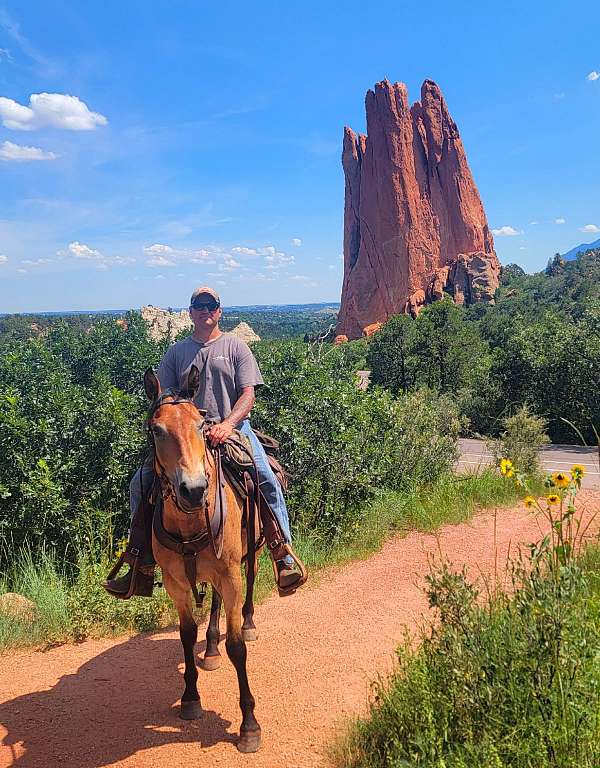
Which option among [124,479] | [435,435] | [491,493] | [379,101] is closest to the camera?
[124,479]

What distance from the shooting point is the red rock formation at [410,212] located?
8144 cm

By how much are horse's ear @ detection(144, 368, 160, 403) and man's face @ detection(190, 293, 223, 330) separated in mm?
940

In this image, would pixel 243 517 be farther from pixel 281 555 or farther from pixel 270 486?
pixel 281 555

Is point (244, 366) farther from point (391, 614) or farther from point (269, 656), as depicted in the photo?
point (391, 614)

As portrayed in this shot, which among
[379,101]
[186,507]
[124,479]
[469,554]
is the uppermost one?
[379,101]

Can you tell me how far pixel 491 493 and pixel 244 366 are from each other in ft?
25.8

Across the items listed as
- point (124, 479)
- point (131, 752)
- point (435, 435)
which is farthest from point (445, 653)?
point (435, 435)

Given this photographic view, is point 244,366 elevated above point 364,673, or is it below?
above

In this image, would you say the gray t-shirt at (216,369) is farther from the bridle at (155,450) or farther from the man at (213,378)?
the bridle at (155,450)

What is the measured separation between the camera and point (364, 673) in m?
4.32

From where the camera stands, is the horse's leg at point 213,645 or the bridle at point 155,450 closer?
the bridle at point 155,450

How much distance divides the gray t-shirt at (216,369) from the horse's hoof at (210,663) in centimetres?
234

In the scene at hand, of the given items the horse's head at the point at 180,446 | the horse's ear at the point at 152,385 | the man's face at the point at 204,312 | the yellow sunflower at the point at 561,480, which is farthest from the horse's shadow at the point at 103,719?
the man's face at the point at 204,312

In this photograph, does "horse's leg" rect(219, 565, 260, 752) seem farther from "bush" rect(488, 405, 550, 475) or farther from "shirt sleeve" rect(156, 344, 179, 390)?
"bush" rect(488, 405, 550, 475)
